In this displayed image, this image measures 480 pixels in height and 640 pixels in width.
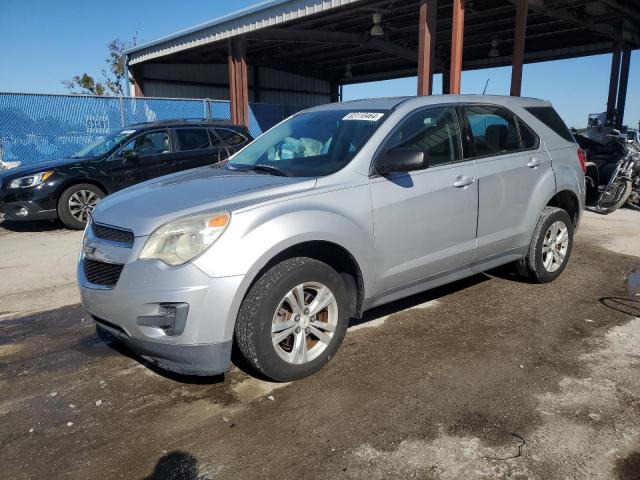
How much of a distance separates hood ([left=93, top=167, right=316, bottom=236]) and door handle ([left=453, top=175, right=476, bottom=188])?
1.25 m

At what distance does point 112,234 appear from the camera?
10.2 feet

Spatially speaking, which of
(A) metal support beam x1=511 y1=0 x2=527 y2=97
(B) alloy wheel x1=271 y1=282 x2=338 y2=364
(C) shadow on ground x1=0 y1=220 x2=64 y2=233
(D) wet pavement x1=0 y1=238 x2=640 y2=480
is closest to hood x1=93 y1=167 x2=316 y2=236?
(B) alloy wheel x1=271 y1=282 x2=338 y2=364

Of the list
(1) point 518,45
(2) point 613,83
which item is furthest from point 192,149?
(2) point 613,83

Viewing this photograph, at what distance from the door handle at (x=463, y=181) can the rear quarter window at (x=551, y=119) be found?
4.44ft

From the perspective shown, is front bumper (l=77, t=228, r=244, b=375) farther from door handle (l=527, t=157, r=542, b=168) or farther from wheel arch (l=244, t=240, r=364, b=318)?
door handle (l=527, t=157, r=542, b=168)

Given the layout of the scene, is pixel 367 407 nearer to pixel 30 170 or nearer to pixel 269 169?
pixel 269 169

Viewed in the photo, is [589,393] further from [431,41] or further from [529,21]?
[529,21]

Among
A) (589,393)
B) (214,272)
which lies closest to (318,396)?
(214,272)

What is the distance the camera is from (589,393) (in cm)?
305

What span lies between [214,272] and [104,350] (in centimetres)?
163

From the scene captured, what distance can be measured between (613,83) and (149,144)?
621 inches

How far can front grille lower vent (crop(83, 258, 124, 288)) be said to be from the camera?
2.99 meters

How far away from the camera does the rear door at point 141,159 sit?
877 centimetres

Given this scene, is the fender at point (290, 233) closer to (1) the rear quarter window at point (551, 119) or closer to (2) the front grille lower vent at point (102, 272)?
(2) the front grille lower vent at point (102, 272)
